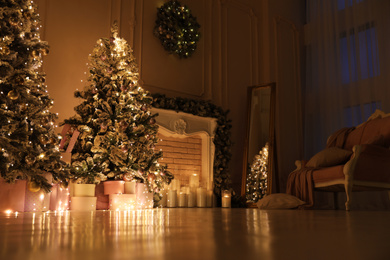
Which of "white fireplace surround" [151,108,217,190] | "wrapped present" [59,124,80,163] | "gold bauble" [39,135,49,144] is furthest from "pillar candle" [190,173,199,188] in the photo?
"gold bauble" [39,135,49,144]

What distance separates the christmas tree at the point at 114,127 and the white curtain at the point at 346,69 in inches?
133

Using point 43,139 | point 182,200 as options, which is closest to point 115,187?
point 43,139

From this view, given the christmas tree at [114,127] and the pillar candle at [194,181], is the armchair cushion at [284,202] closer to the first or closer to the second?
the christmas tree at [114,127]

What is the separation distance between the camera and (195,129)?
17.4 feet

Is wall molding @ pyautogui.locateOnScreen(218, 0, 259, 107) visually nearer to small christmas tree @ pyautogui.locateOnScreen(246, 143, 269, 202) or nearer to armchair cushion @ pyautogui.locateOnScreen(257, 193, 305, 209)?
small christmas tree @ pyautogui.locateOnScreen(246, 143, 269, 202)

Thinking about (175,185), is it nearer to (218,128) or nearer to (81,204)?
(218,128)

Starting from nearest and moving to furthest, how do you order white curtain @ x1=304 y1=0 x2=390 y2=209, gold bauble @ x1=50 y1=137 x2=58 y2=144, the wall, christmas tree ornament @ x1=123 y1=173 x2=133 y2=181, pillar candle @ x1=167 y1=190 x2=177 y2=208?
gold bauble @ x1=50 y1=137 x2=58 y2=144 < christmas tree ornament @ x1=123 y1=173 x2=133 y2=181 < the wall < pillar candle @ x1=167 y1=190 x2=177 y2=208 < white curtain @ x1=304 y1=0 x2=390 y2=209

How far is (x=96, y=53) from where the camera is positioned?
13.3ft

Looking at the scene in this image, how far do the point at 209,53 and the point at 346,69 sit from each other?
7.46ft

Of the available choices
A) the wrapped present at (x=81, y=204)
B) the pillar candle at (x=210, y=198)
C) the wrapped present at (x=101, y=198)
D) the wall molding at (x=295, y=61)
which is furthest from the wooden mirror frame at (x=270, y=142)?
the wrapped present at (x=81, y=204)

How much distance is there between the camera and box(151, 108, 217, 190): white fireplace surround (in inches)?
197

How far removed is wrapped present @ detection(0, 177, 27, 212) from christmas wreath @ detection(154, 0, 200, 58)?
3.10 metres

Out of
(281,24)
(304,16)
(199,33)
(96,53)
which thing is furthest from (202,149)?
(304,16)

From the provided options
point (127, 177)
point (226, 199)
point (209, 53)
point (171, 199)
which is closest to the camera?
point (127, 177)
